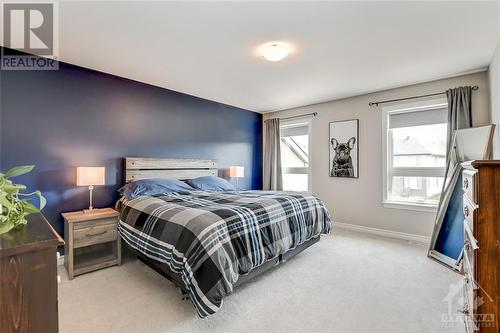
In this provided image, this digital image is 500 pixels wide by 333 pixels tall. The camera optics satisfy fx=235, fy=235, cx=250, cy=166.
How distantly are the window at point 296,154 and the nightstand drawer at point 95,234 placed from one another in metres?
3.52

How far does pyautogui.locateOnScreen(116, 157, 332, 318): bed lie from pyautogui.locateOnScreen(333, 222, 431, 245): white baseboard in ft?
4.06

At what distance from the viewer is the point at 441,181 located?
135 inches

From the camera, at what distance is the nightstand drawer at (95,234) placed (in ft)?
8.10

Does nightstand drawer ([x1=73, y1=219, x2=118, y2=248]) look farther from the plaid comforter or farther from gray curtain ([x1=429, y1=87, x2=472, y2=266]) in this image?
gray curtain ([x1=429, y1=87, x2=472, y2=266])

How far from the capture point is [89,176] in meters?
2.66

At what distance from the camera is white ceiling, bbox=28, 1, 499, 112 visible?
1897 millimetres

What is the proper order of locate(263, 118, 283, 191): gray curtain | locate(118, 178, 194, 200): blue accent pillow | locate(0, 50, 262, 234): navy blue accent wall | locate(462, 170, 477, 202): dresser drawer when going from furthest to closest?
locate(263, 118, 283, 191): gray curtain < locate(118, 178, 194, 200): blue accent pillow < locate(0, 50, 262, 234): navy blue accent wall < locate(462, 170, 477, 202): dresser drawer

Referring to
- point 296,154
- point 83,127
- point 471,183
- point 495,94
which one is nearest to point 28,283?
point 471,183

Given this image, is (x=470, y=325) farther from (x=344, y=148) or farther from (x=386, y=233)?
(x=344, y=148)

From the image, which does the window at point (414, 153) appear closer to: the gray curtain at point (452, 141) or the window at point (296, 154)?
the gray curtain at point (452, 141)

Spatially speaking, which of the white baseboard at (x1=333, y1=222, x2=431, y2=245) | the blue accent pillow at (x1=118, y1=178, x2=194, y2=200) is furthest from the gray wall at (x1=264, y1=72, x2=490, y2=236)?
the blue accent pillow at (x1=118, y1=178, x2=194, y2=200)

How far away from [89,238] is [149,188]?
2.75 ft

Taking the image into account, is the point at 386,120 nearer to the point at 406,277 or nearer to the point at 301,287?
the point at 406,277

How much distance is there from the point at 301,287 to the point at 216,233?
104 centimetres
